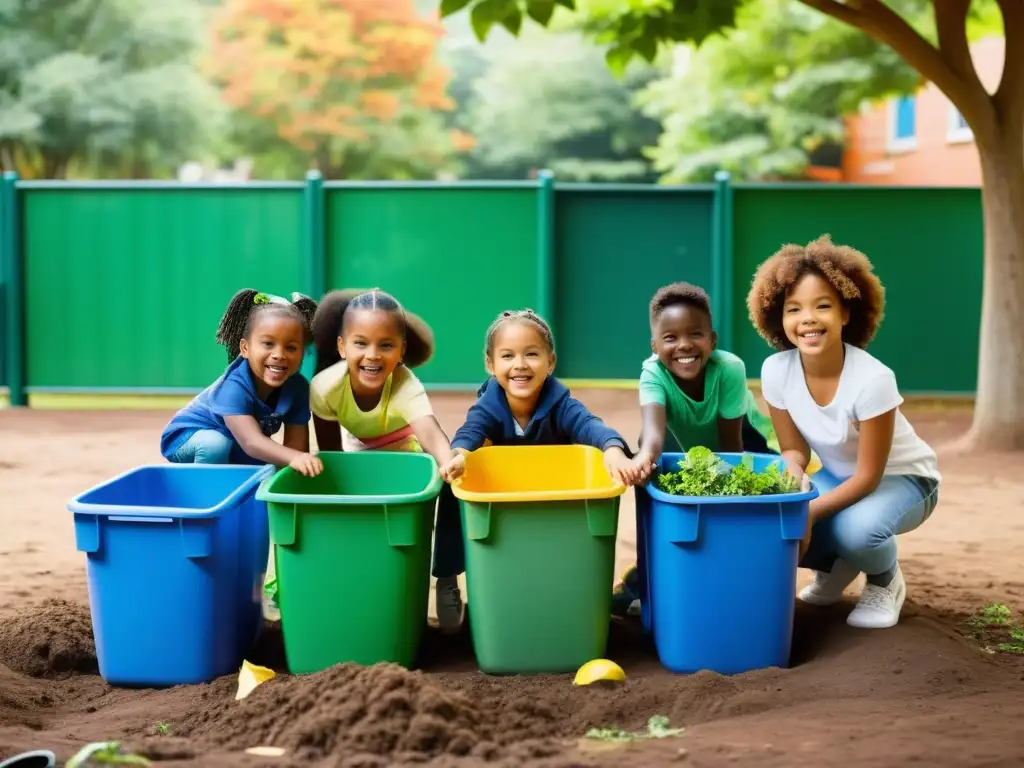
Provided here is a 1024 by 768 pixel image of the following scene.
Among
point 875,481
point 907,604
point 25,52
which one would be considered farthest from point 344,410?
point 25,52

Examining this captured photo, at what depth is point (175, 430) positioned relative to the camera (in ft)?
14.7

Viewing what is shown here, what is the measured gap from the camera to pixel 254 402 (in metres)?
4.37

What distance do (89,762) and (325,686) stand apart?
72cm

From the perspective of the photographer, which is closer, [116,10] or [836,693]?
[836,693]

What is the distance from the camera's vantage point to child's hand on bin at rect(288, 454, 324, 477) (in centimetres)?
388

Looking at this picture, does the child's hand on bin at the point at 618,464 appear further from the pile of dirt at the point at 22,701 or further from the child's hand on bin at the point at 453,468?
the pile of dirt at the point at 22,701

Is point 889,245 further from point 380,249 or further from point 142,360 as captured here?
point 142,360

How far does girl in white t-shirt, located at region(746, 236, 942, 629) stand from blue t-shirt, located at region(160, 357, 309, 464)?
1.70m

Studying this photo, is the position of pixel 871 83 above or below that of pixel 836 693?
above

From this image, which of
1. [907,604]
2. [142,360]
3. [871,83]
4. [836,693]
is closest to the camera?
[836,693]

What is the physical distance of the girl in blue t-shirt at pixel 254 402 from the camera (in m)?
4.33

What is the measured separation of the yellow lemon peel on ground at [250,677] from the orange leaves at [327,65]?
101ft

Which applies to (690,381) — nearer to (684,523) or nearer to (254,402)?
(684,523)

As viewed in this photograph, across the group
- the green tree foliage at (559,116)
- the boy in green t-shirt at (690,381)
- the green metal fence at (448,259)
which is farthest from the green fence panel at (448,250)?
the green tree foliage at (559,116)
